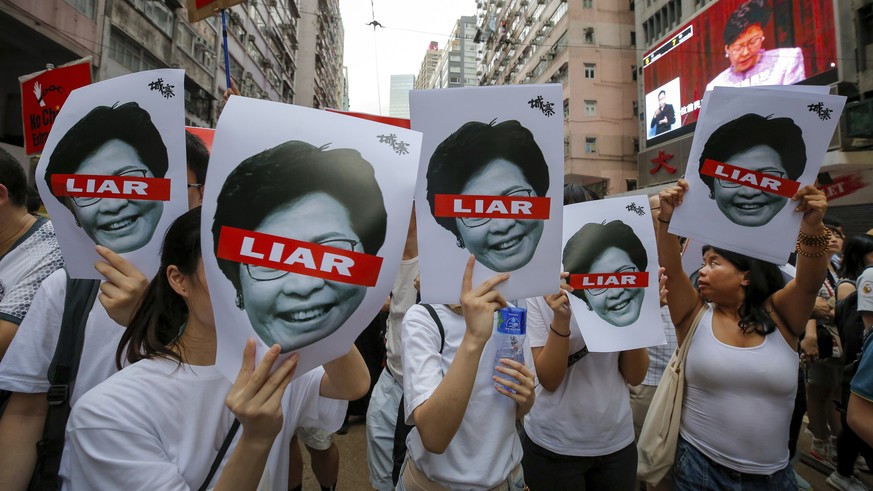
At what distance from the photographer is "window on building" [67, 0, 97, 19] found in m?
10.8

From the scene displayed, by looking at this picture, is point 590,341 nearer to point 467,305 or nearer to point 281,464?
point 467,305

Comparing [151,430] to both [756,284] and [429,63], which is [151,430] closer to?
[756,284]

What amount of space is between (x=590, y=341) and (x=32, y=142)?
3.88 metres

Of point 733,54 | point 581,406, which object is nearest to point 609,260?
point 581,406

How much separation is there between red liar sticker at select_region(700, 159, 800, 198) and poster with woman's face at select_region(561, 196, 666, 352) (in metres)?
0.31

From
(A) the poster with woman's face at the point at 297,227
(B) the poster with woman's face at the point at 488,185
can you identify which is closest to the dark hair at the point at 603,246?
(B) the poster with woman's face at the point at 488,185

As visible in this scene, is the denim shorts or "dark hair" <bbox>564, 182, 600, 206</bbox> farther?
"dark hair" <bbox>564, 182, 600, 206</bbox>

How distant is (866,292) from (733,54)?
17463 millimetres

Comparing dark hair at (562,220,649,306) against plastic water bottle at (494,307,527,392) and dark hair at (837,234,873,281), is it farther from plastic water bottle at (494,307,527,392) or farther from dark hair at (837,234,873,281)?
dark hair at (837,234,873,281)

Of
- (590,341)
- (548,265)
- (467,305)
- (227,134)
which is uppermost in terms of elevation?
(227,134)

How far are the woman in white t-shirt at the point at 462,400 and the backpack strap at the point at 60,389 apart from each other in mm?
1019

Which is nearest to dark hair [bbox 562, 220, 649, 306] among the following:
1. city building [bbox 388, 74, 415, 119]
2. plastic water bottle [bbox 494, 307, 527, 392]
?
plastic water bottle [bbox 494, 307, 527, 392]

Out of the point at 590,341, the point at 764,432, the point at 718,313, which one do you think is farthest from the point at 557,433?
the point at 718,313

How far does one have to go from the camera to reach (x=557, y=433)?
2.03m
